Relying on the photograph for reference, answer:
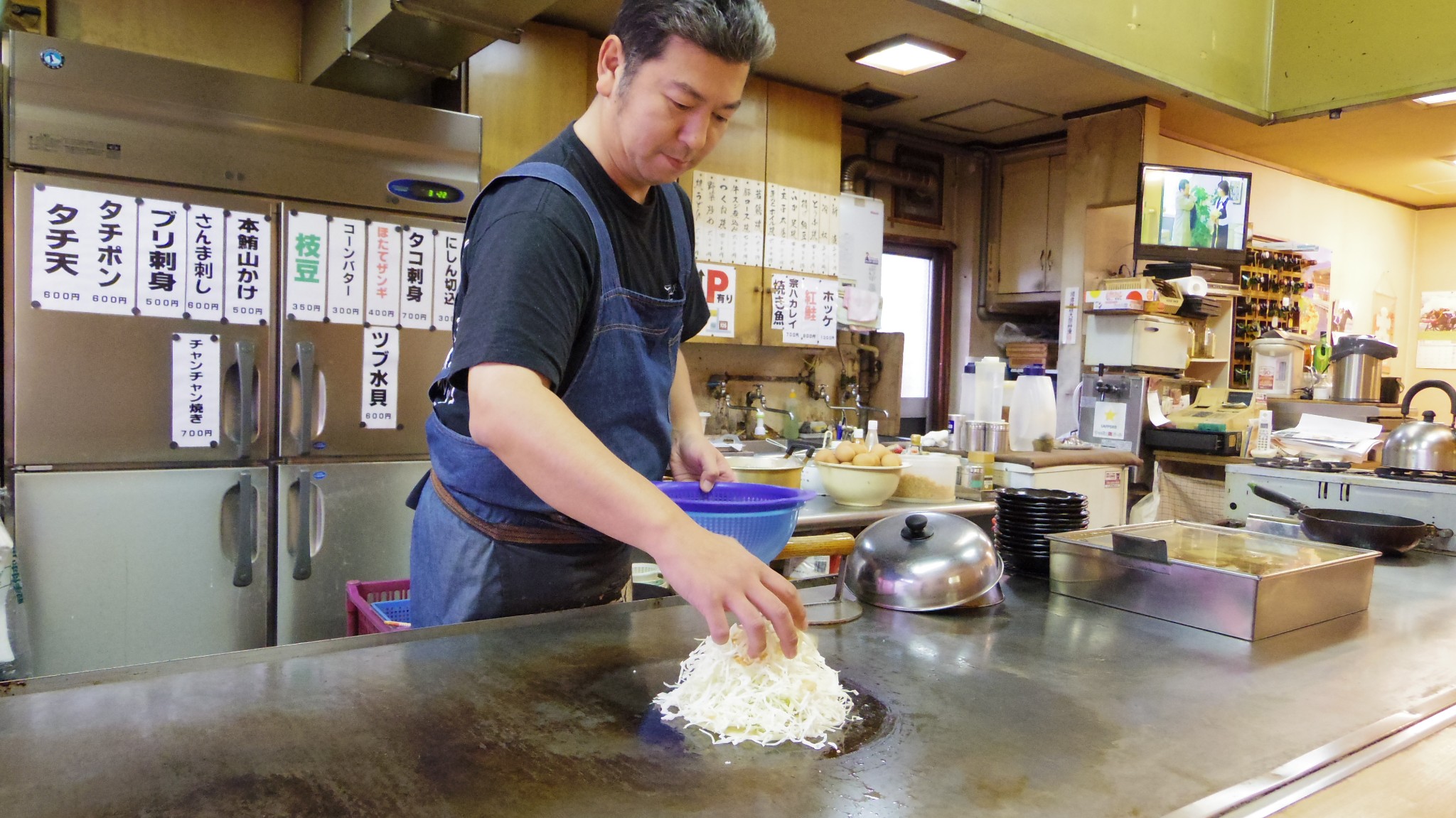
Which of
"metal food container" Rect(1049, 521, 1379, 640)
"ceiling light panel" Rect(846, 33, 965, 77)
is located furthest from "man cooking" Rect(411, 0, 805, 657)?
"ceiling light panel" Rect(846, 33, 965, 77)

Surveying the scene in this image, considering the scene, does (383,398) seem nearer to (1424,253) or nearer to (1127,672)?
(1127,672)

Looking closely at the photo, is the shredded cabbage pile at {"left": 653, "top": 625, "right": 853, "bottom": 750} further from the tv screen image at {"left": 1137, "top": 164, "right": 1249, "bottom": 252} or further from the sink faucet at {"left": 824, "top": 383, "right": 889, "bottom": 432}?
the tv screen image at {"left": 1137, "top": 164, "right": 1249, "bottom": 252}

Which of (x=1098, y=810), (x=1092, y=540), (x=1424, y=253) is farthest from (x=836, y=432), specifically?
(x=1424, y=253)

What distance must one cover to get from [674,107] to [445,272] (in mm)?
2262

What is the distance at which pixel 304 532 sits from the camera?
3.02m

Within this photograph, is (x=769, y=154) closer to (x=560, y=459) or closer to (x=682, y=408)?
(x=682, y=408)

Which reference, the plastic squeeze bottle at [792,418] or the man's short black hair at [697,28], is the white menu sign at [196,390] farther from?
the plastic squeeze bottle at [792,418]

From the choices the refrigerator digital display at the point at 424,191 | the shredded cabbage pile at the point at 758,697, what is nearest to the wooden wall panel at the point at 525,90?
the refrigerator digital display at the point at 424,191

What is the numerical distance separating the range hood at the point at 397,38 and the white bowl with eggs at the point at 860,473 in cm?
165

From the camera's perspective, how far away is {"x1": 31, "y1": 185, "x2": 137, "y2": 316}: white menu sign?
2.59 m

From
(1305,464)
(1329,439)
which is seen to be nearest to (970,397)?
(1305,464)

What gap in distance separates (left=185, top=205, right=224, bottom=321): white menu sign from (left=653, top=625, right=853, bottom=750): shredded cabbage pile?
2454mm

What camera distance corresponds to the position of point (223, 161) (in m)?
2.84

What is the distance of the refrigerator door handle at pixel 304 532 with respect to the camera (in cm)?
301
